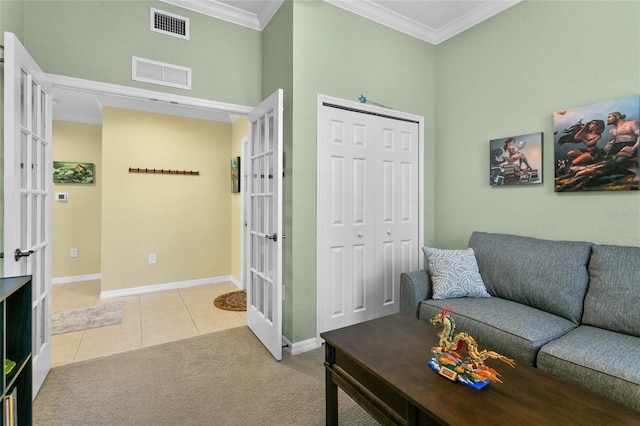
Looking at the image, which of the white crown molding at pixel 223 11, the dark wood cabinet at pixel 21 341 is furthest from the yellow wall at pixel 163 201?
the dark wood cabinet at pixel 21 341

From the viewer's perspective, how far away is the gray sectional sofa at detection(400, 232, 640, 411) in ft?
5.02

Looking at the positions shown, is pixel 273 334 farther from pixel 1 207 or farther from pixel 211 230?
pixel 211 230

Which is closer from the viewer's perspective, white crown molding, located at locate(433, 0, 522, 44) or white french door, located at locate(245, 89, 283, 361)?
white french door, located at locate(245, 89, 283, 361)

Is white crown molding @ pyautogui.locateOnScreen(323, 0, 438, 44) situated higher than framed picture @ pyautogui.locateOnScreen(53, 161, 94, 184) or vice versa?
white crown molding @ pyautogui.locateOnScreen(323, 0, 438, 44)

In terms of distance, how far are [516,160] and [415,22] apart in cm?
167

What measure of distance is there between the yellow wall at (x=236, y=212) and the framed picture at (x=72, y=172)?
2253 mm

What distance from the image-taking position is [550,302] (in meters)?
2.10

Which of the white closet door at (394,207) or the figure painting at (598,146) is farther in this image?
the white closet door at (394,207)

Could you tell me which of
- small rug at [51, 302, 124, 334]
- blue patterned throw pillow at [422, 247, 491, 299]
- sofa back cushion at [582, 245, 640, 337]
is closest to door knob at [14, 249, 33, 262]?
small rug at [51, 302, 124, 334]

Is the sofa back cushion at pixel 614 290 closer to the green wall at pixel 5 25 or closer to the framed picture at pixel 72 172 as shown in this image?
the green wall at pixel 5 25

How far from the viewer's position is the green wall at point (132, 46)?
2.23m

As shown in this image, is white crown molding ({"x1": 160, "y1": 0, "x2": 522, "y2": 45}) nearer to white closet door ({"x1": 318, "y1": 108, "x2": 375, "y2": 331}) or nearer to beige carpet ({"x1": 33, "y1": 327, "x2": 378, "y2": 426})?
white closet door ({"x1": 318, "y1": 108, "x2": 375, "y2": 331})

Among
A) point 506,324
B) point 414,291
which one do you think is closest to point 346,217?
point 414,291

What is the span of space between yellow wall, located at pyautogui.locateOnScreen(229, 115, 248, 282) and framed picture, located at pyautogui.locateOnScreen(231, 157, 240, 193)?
8 cm
